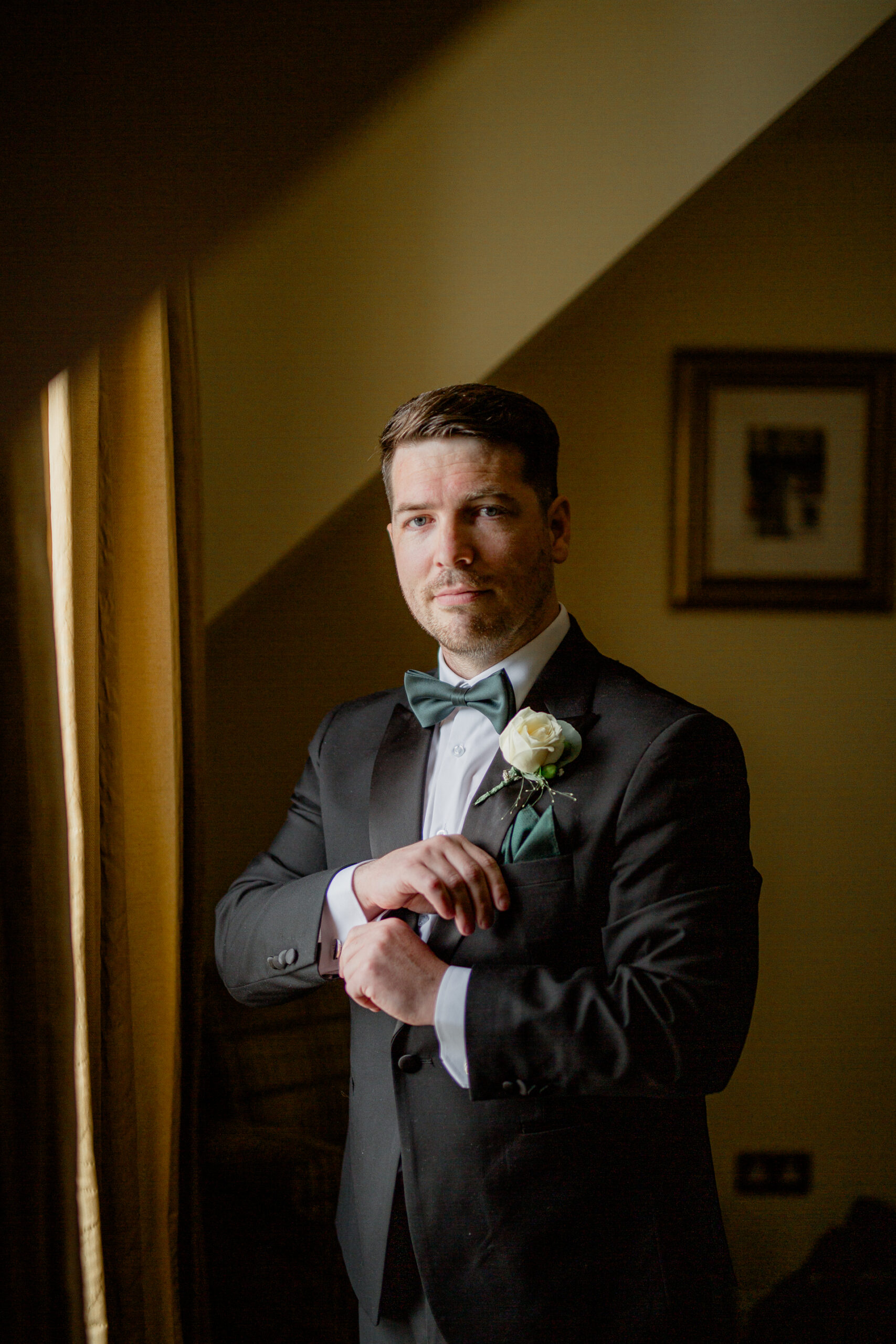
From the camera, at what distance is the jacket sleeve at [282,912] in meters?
1.30

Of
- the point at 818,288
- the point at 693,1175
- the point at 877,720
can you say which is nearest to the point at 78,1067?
the point at 693,1175

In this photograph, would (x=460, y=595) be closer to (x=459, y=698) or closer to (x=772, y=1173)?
(x=459, y=698)

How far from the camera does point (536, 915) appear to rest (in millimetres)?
1175

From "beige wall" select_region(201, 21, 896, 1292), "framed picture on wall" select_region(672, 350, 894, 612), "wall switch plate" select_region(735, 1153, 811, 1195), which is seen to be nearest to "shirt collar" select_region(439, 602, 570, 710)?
"beige wall" select_region(201, 21, 896, 1292)

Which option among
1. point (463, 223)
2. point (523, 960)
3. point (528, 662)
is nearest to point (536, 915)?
point (523, 960)

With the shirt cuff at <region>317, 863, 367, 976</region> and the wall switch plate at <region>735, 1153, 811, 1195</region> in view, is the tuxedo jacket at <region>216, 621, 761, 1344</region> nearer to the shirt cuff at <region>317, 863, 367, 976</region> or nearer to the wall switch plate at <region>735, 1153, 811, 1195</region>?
the shirt cuff at <region>317, 863, 367, 976</region>

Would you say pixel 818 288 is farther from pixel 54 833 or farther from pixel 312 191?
pixel 54 833

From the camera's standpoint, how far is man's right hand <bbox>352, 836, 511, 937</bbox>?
3.74 feet

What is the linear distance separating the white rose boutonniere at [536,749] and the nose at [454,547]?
0.76ft

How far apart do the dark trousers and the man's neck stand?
710 mm

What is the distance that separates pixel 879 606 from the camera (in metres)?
2.58

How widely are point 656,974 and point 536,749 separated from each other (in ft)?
1.01

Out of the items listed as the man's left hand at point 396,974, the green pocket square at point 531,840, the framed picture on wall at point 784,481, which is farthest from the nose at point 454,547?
the framed picture on wall at point 784,481

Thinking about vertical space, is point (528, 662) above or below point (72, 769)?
above
